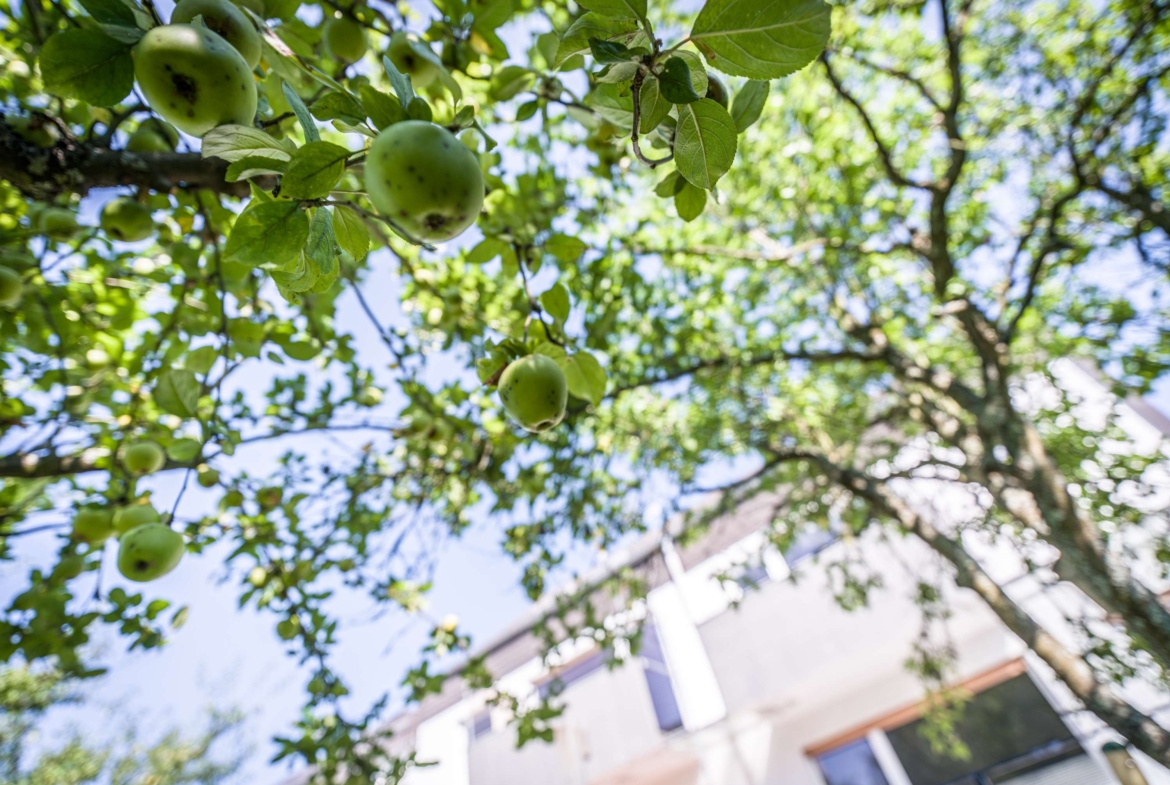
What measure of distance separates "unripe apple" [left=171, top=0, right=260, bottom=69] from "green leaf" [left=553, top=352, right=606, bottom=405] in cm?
100

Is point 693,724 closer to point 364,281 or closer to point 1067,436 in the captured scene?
point 1067,436

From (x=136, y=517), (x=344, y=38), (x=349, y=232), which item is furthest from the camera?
(x=136, y=517)

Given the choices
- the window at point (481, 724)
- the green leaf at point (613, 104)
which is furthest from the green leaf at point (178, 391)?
the window at point (481, 724)

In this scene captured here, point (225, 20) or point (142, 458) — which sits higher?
point (142, 458)

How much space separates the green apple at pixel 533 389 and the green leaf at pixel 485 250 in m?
0.59

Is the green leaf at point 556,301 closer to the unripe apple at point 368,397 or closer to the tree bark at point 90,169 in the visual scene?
the tree bark at point 90,169

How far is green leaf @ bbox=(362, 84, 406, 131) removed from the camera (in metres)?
0.93

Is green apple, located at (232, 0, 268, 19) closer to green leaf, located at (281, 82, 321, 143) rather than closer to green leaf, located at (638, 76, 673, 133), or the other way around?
green leaf, located at (281, 82, 321, 143)

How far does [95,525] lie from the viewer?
246cm

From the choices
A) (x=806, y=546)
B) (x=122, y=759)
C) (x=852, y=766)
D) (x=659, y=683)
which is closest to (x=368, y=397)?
(x=806, y=546)

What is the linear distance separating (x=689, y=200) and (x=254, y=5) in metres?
1.28

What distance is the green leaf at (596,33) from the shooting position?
0.92 meters

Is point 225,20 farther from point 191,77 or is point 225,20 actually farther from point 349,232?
point 349,232

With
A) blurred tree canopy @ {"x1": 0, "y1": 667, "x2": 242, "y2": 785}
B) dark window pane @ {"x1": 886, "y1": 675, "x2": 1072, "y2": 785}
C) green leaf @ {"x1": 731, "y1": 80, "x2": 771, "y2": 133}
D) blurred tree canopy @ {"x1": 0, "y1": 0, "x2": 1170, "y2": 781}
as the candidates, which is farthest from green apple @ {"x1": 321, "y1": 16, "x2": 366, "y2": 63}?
blurred tree canopy @ {"x1": 0, "y1": 667, "x2": 242, "y2": 785}
